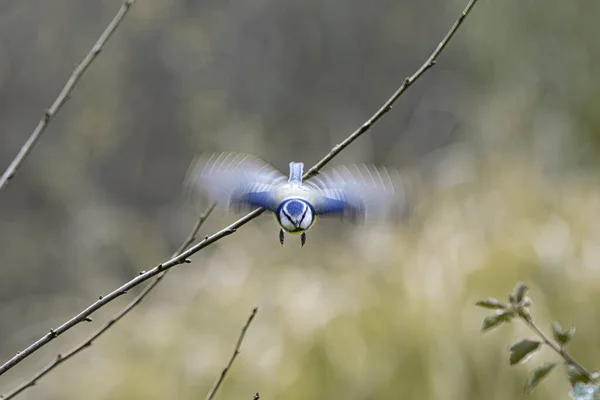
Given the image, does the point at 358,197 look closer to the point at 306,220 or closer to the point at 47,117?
the point at 306,220

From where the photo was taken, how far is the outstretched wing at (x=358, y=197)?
0.56 m

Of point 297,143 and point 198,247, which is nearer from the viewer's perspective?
point 198,247

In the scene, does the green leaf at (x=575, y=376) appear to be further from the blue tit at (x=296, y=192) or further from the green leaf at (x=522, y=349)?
the blue tit at (x=296, y=192)

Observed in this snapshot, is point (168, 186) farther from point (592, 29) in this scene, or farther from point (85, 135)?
point (592, 29)

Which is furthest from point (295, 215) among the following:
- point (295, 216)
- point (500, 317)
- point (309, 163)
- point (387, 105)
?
point (309, 163)

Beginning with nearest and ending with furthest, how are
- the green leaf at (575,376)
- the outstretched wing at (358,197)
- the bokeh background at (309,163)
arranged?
the outstretched wing at (358,197) < the green leaf at (575,376) < the bokeh background at (309,163)

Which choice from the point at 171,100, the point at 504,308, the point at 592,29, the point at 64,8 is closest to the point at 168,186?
the point at 171,100

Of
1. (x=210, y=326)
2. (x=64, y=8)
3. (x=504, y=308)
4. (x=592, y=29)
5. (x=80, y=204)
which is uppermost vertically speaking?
(x=64, y=8)

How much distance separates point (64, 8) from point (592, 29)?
231 centimetres

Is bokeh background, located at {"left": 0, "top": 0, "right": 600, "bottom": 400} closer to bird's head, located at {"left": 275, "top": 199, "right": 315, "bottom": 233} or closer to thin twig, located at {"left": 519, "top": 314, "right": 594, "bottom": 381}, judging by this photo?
bird's head, located at {"left": 275, "top": 199, "right": 315, "bottom": 233}

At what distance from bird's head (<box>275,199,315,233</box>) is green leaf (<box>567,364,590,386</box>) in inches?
11.3

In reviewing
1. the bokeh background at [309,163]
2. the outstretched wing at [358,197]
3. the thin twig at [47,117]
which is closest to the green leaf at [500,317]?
the outstretched wing at [358,197]

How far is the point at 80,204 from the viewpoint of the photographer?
332 centimetres

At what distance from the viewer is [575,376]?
69cm
